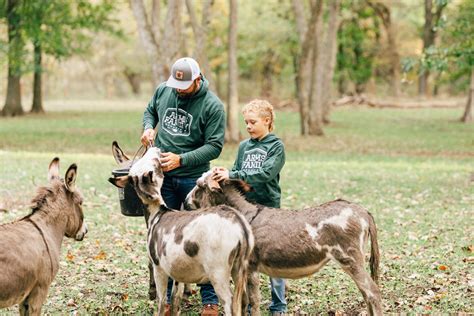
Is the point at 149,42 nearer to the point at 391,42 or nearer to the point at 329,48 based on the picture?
the point at 329,48

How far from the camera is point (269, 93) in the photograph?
6162 centimetres

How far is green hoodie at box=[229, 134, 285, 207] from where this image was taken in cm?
684

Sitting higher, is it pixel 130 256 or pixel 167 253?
pixel 167 253

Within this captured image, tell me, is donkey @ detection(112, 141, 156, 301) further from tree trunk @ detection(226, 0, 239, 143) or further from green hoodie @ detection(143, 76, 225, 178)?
tree trunk @ detection(226, 0, 239, 143)

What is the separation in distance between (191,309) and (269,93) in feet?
179

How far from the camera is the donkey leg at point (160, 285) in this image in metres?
6.48

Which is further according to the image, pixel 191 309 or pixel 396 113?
pixel 396 113

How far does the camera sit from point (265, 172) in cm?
682

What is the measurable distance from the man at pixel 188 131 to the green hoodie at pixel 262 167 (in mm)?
377

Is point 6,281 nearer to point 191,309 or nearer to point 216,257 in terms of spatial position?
point 216,257

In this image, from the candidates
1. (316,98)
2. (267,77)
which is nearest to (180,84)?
(316,98)

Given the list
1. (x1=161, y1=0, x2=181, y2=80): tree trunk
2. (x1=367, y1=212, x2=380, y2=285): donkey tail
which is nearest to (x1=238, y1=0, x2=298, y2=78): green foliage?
(x1=161, y1=0, x2=181, y2=80): tree trunk

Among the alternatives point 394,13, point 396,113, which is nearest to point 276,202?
point 396,113

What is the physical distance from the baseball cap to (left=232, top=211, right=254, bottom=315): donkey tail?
5.27ft
